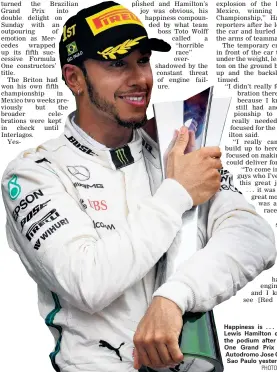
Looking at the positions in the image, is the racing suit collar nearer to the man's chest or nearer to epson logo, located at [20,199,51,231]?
the man's chest

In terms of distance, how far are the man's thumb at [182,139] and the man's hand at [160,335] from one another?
59 centimetres

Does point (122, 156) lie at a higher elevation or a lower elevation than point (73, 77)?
lower

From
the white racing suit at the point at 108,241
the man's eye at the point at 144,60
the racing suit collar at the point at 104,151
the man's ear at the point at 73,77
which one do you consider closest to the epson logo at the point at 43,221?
the white racing suit at the point at 108,241

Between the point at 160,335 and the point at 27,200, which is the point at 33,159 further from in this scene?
the point at 160,335

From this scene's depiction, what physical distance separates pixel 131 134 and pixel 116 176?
0.67 feet

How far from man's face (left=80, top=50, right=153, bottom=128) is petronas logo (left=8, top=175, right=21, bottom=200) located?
0.39 m

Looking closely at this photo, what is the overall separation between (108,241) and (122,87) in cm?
60

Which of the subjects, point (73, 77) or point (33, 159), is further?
point (73, 77)

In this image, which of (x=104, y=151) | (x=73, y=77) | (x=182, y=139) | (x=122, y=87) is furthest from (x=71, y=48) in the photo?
(x=182, y=139)

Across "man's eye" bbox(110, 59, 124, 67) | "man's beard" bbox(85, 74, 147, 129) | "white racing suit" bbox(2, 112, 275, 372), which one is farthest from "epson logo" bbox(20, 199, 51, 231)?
"man's eye" bbox(110, 59, 124, 67)

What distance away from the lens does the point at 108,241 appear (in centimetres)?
336

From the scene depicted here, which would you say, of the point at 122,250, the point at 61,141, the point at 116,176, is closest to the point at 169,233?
the point at 122,250

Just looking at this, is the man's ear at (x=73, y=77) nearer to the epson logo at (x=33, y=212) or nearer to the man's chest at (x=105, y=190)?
the man's chest at (x=105, y=190)

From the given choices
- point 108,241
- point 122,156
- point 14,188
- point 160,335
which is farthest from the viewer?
point 122,156
